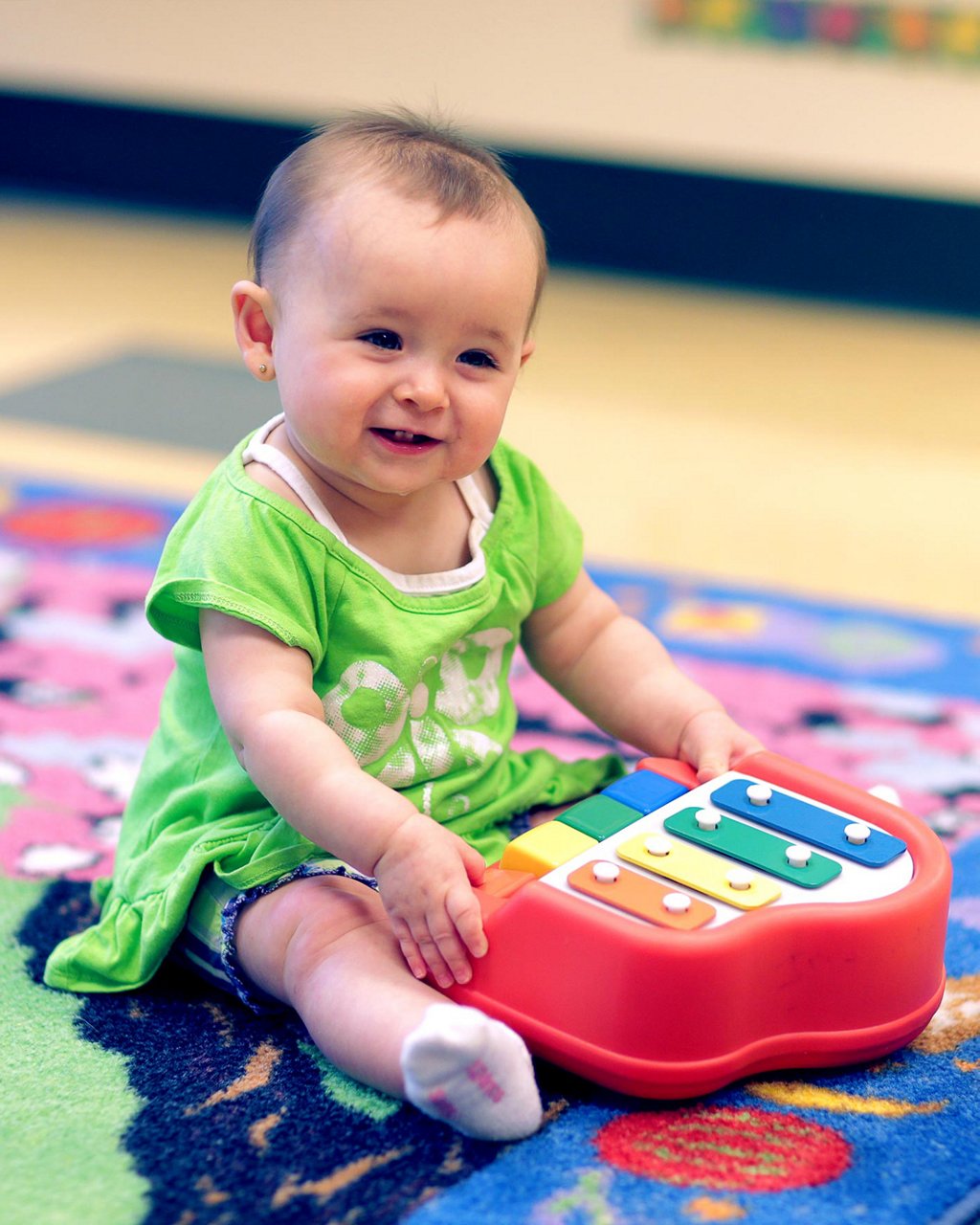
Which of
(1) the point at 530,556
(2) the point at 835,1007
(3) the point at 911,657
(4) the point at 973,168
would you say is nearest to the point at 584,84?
(4) the point at 973,168

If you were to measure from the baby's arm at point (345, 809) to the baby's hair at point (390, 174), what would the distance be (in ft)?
0.63

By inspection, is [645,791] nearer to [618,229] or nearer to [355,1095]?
[355,1095]

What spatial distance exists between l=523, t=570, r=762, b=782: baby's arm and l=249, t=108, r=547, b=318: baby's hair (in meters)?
0.20

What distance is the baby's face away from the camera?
28.1 inches

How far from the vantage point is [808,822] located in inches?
30.0

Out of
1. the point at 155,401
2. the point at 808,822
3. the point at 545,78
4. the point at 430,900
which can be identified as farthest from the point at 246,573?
the point at 545,78

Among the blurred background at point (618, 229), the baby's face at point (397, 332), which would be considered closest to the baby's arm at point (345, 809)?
the baby's face at point (397, 332)

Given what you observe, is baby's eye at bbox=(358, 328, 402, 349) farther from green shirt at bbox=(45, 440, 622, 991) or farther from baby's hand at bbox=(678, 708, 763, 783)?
baby's hand at bbox=(678, 708, 763, 783)

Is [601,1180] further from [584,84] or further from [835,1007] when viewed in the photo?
[584,84]

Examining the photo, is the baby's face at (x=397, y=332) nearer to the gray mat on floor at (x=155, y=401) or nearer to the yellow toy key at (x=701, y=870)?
the yellow toy key at (x=701, y=870)

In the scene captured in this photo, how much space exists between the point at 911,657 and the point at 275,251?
28.7 inches

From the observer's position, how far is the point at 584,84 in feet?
8.74

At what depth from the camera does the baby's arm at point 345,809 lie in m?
0.68

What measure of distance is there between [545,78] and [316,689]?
213 centimetres
